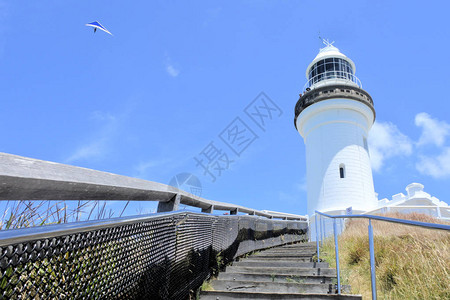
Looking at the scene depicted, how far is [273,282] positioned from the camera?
15.3 ft

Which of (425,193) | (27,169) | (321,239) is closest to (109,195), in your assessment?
(27,169)

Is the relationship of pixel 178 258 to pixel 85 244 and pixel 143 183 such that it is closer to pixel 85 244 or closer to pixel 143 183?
pixel 143 183

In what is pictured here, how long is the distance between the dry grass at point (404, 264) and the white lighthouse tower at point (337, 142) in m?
12.8

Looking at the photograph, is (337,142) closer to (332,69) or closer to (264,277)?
(332,69)

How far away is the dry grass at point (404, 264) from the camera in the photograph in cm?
355

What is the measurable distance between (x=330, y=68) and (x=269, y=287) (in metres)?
21.3

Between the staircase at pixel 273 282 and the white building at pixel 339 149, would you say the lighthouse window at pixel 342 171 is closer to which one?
the white building at pixel 339 149

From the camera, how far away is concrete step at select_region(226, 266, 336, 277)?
527 cm

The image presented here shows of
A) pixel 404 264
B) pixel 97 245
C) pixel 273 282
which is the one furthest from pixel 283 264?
pixel 97 245

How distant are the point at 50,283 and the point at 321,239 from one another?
8.59 metres

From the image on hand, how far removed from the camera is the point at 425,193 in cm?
1986

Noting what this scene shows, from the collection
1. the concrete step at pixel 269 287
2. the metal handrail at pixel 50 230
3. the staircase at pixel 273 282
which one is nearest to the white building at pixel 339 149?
the staircase at pixel 273 282

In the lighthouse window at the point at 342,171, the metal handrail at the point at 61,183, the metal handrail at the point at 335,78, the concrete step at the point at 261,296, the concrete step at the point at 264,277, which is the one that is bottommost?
the concrete step at the point at 261,296

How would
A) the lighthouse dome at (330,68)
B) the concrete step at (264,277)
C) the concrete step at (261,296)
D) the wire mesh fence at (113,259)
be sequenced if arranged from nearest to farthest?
the wire mesh fence at (113,259), the concrete step at (261,296), the concrete step at (264,277), the lighthouse dome at (330,68)
